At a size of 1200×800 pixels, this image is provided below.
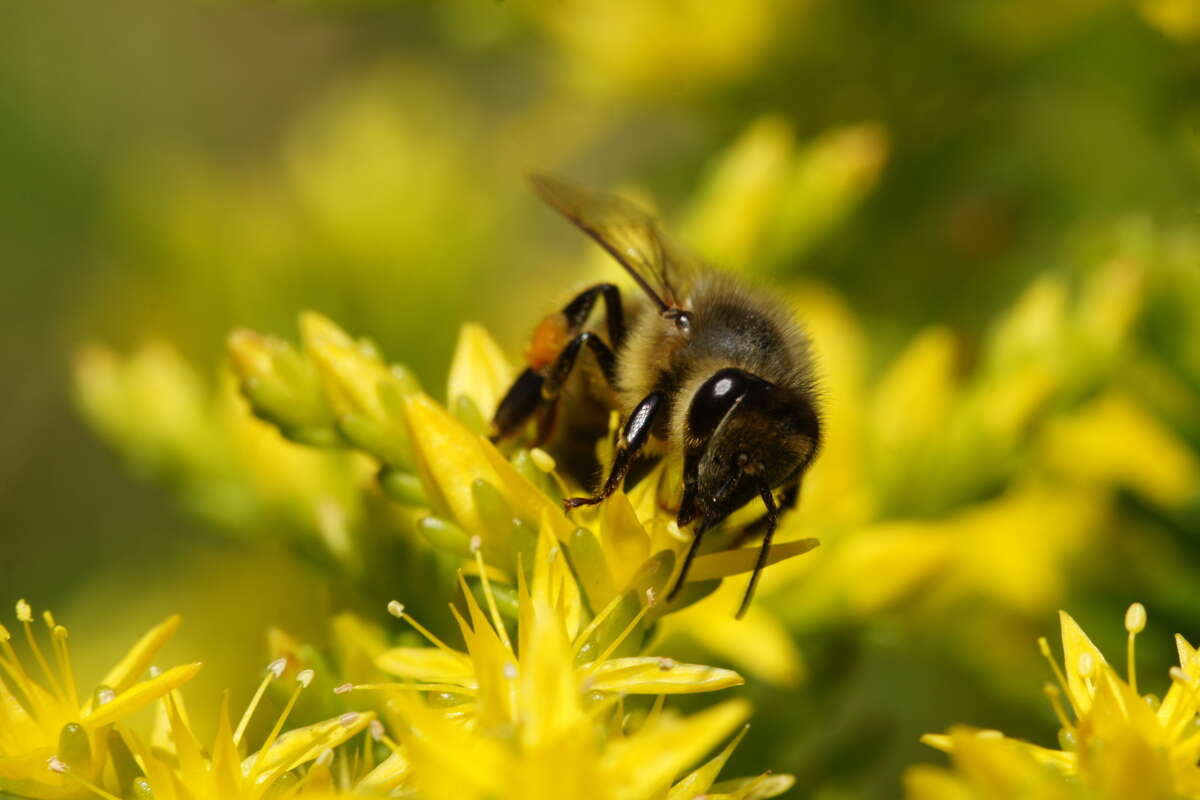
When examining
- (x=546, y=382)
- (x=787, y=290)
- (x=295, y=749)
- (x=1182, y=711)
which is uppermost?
(x=787, y=290)

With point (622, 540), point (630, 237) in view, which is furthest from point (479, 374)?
point (622, 540)

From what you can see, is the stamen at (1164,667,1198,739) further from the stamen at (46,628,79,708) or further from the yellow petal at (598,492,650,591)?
the stamen at (46,628,79,708)

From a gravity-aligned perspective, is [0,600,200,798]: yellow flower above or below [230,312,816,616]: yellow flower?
below

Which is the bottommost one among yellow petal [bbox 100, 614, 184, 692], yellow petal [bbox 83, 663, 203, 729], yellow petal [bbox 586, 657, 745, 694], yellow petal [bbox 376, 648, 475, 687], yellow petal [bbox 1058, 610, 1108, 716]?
yellow petal [bbox 1058, 610, 1108, 716]

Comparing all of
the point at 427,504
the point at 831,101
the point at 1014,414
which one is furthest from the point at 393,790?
the point at 831,101

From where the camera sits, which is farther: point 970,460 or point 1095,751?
point 970,460

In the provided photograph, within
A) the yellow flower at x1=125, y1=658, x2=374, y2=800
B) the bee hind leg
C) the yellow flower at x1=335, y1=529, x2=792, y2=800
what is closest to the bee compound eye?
the yellow flower at x1=335, y1=529, x2=792, y2=800

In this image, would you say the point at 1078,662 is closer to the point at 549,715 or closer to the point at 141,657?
the point at 549,715

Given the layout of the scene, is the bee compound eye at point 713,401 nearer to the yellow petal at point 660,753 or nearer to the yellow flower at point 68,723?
the yellow petal at point 660,753
